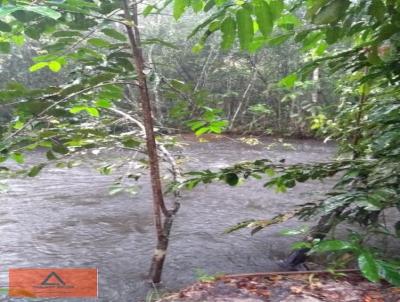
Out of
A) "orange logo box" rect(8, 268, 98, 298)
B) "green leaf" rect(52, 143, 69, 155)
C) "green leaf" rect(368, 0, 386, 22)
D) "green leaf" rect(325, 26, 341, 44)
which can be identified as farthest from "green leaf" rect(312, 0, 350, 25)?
"orange logo box" rect(8, 268, 98, 298)

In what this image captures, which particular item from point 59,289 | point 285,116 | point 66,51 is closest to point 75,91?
point 66,51

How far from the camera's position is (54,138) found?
5.57 feet

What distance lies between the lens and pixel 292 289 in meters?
1.79

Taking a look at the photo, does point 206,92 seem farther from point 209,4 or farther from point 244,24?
point 244,24

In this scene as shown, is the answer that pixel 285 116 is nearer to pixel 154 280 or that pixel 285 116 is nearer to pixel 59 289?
pixel 154 280

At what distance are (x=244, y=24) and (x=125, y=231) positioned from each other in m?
2.75

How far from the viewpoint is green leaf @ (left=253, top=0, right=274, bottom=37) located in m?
1.39

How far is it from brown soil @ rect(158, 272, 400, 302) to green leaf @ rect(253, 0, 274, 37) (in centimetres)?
102

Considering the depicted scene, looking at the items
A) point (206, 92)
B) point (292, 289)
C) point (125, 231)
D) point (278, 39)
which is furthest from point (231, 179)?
point (125, 231)

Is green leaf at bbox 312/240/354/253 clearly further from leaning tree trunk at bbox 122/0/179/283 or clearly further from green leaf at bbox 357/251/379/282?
leaning tree trunk at bbox 122/0/179/283

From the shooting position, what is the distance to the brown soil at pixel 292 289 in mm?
1683

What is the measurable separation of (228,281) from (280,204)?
8.95ft

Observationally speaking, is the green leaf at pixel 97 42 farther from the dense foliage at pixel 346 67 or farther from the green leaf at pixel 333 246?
the green leaf at pixel 333 246

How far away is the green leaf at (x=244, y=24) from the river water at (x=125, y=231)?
98cm
